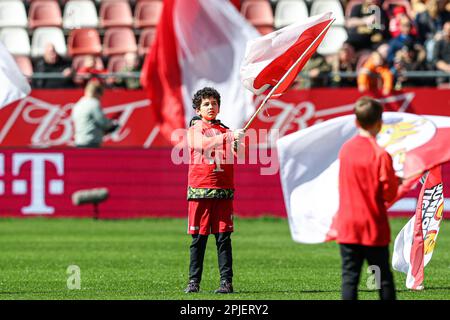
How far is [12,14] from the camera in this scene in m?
25.8

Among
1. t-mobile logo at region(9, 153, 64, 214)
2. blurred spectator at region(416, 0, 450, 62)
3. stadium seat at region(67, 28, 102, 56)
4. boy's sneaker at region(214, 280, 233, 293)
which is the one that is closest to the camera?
boy's sneaker at region(214, 280, 233, 293)

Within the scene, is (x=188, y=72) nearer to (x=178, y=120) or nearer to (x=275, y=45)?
(x=178, y=120)

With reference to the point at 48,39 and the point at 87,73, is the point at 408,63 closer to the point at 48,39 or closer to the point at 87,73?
the point at 87,73

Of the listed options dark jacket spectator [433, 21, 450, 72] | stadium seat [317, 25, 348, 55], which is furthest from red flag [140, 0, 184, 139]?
dark jacket spectator [433, 21, 450, 72]

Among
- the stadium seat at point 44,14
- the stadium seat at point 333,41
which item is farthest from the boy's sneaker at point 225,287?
the stadium seat at point 44,14

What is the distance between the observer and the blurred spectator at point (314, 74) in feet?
71.8

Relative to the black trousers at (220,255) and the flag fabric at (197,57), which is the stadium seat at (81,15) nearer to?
the flag fabric at (197,57)

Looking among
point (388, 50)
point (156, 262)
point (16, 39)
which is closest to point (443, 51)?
point (388, 50)

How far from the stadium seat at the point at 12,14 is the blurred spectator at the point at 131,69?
284cm

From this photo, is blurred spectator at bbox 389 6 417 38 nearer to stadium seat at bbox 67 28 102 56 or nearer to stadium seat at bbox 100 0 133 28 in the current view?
stadium seat at bbox 100 0 133 28

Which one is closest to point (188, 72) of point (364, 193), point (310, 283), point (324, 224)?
point (310, 283)

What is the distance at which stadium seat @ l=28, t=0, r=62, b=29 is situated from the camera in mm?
25680

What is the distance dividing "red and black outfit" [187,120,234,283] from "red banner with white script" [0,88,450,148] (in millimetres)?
10210

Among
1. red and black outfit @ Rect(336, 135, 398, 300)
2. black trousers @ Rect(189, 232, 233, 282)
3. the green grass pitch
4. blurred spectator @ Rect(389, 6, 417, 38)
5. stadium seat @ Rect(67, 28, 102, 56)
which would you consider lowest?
the green grass pitch
